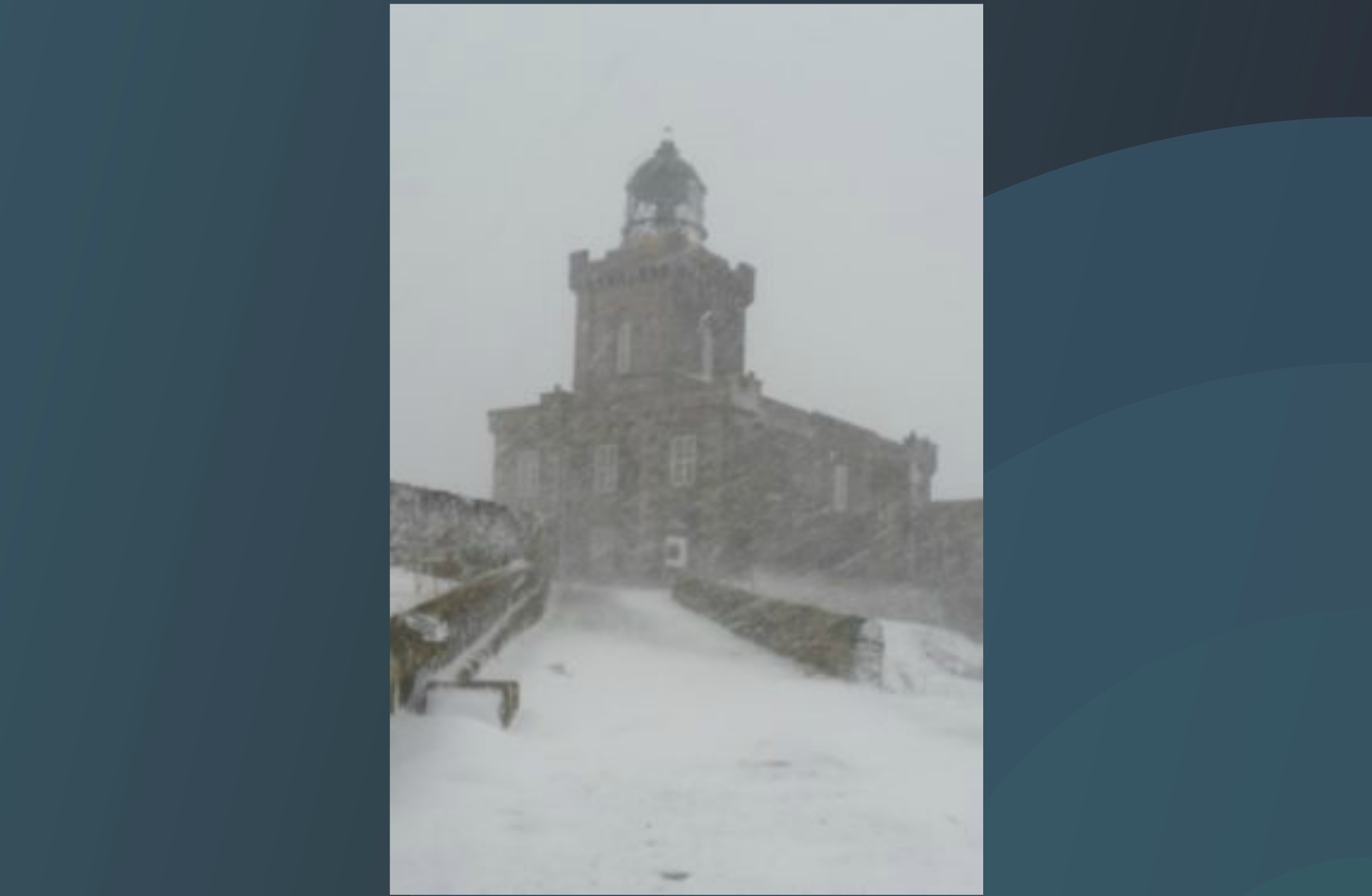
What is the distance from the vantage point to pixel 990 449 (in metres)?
1.50

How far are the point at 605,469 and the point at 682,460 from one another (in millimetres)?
2129

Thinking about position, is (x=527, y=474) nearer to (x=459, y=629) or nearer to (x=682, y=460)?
(x=682, y=460)

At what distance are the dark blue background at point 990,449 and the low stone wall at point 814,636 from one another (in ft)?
51.2

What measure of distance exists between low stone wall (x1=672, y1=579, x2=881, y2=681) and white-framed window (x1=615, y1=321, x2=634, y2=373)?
1129cm

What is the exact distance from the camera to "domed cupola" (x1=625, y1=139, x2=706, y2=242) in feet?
100

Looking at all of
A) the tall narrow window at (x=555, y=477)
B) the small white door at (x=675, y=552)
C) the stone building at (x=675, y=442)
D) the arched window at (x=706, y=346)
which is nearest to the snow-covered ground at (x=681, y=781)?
the small white door at (x=675, y=552)

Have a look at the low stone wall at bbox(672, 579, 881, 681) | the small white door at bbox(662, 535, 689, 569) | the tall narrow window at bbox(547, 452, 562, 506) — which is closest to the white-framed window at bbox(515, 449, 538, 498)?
the tall narrow window at bbox(547, 452, 562, 506)

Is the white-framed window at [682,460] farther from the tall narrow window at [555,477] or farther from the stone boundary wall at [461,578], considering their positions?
the stone boundary wall at [461,578]

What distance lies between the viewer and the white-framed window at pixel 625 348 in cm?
2936

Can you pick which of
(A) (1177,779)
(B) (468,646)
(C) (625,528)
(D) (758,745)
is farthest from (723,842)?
(C) (625,528)

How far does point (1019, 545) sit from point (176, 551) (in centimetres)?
114

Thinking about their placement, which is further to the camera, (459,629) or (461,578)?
(461,578)

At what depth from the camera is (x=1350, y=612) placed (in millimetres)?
1386

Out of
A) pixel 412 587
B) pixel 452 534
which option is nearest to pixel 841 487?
pixel 452 534
